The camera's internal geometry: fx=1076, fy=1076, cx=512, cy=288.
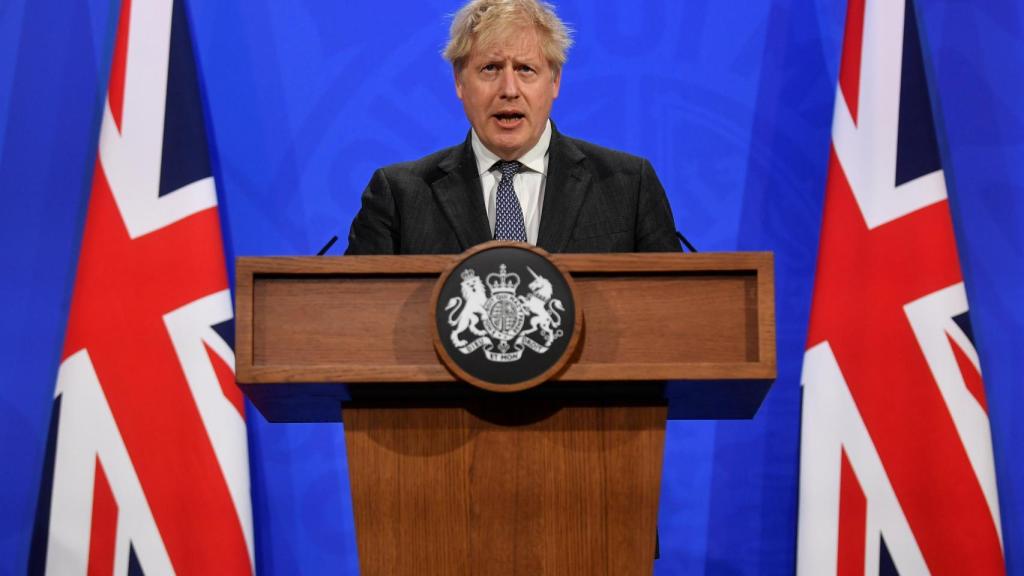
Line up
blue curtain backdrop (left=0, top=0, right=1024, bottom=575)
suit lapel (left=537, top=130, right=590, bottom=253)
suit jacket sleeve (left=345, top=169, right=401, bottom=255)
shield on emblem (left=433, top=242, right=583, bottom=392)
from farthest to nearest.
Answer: blue curtain backdrop (left=0, top=0, right=1024, bottom=575) → suit jacket sleeve (left=345, top=169, right=401, bottom=255) → suit lapel (left=537, top=130, right=590, bottom=253) → shield on emblem (left=433, top=242, right=583, bottom=392)

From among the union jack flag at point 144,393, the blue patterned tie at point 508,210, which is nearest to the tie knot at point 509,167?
the blue patterned tie at point 508,210

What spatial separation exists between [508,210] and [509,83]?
0.23 m

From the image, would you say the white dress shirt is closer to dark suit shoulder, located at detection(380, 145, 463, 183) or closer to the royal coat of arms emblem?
dark suit shoulder, located at detection(380, 145, 463, 183)

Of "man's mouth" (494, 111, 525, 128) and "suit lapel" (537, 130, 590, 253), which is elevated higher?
"man's mouth" (494, 111, 525, 128)

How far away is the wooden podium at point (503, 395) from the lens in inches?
49.8

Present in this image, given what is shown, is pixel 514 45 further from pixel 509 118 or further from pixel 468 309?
pixel 468 309

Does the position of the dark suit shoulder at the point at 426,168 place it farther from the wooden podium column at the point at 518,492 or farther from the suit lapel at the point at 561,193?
the wooden podium column at the point at 518,492

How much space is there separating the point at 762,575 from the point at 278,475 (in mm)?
1291

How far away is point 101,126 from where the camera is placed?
267cm

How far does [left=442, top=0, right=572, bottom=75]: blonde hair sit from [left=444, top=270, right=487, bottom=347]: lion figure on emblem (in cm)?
72

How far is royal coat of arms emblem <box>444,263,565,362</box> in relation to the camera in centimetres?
122

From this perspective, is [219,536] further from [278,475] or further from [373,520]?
[373,520]

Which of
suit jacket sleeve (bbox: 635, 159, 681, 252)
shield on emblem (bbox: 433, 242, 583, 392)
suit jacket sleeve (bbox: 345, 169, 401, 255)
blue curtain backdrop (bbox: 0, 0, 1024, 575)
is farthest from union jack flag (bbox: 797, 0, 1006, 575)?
shield on emblem (bbox: 433, 242, 583, 392)

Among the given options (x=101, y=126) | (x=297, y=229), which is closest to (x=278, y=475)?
(x=297, y=229)
